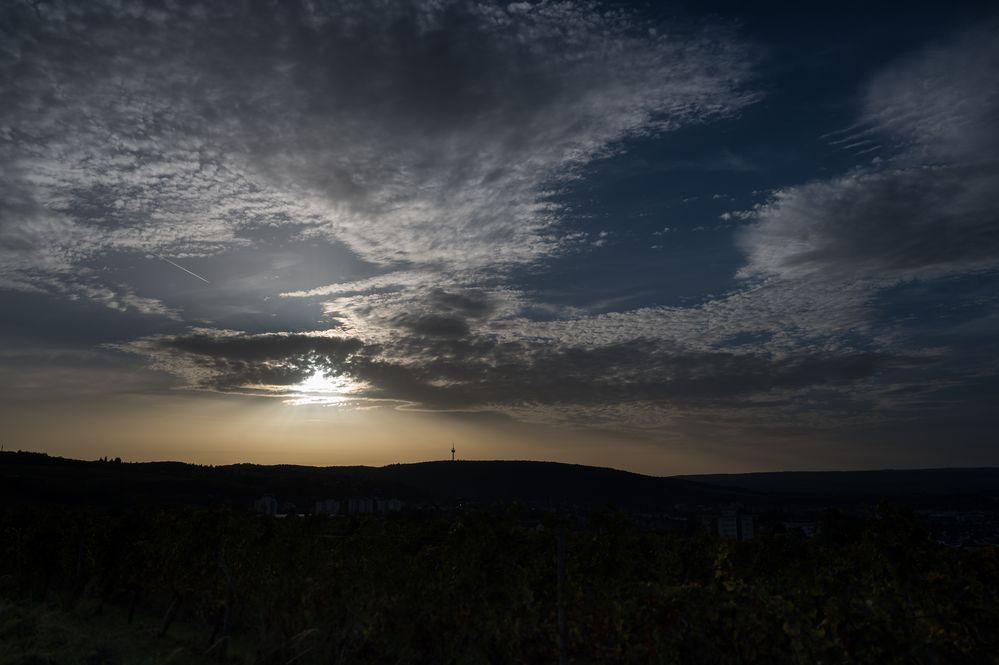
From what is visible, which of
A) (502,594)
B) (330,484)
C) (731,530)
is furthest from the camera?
(330,484)

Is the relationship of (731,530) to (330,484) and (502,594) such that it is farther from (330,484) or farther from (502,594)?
(330,484)

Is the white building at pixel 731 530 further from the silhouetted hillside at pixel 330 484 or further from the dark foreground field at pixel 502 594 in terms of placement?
the silhouetted hillside at pixel 330 484

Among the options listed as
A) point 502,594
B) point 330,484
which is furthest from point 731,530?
point 330,484

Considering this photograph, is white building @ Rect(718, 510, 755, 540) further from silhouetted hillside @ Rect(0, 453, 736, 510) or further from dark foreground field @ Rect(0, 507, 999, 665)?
silhouetted hillside @ Rect(0, 453, 736, 510)

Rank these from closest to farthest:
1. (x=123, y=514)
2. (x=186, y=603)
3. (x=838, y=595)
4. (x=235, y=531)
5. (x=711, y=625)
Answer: (x=838, y=595), (x=711, y=625), (x=235, y=531), (x=186, y=603), (x=123, y=514)

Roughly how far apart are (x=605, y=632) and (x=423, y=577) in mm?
5296

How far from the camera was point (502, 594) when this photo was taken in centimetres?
1306

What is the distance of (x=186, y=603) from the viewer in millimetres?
20922

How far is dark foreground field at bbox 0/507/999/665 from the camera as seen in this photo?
25.0 feet

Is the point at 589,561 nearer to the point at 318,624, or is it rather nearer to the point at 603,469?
the point at 318,624

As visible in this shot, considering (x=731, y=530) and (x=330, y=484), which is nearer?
(x=731, y=530)

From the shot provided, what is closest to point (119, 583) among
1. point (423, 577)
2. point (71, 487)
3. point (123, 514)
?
point (123, 514)

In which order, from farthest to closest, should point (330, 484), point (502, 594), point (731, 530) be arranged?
point (330, 484) < point (731, 530) < point (502, 594)

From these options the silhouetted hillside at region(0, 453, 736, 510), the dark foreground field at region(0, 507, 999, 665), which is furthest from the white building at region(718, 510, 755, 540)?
the silhouetted hillside at region(0, 453, 736, 510)
